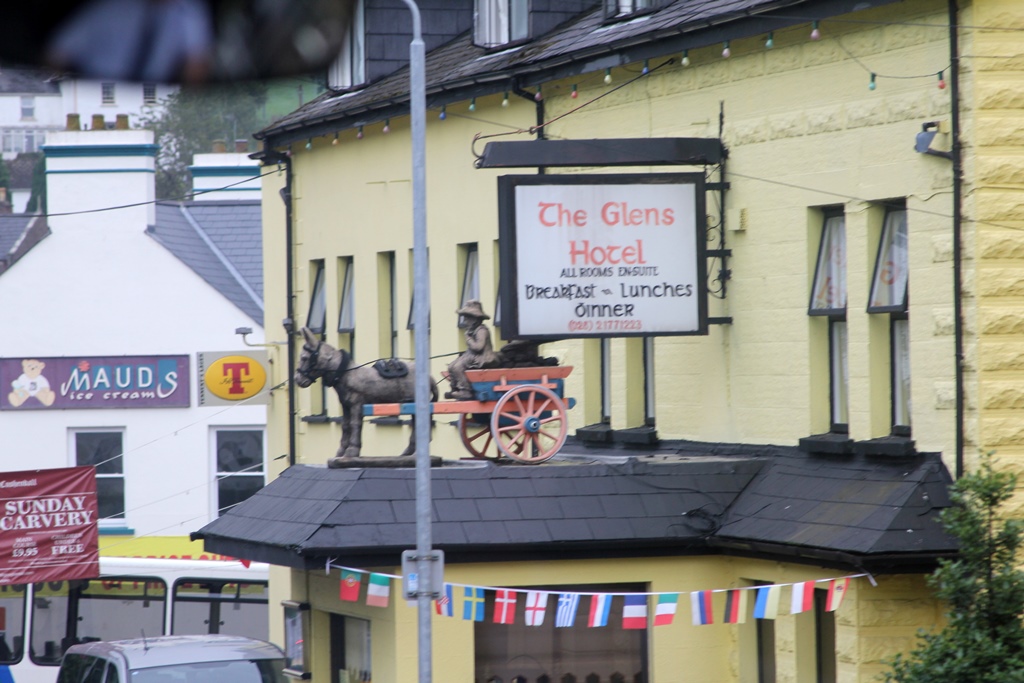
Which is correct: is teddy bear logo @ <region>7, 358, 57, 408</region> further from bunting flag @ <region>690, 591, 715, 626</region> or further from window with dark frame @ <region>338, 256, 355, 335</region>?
bunting flag @ <region>690, 591, 715, 626</region>

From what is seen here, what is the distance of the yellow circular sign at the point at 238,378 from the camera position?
81.9 ft

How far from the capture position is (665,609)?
12758 mm

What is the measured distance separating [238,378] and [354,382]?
1033 centimetres

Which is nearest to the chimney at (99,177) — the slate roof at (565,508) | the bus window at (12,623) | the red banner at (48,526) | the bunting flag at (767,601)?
the bus window at (12,623)

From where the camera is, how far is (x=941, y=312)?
11688mm

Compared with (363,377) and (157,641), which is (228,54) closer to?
(363,377)

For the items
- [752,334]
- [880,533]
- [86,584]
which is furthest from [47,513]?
[880,533]

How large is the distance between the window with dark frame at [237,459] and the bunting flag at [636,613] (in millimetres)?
20771

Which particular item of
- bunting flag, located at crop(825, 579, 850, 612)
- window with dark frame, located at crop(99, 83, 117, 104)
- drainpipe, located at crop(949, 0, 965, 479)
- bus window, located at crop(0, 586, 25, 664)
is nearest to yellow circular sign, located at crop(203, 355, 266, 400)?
bus window, located at crop(0, 586, 25, 664)

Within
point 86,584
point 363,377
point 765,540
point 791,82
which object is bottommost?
point 86,584

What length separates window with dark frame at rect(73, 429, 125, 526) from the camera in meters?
32.7

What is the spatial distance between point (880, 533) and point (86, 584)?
18836 millimetres

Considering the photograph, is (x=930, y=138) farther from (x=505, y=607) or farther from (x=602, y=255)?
(x=505, y=607)

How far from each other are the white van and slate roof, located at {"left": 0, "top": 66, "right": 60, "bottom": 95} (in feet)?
43.8
